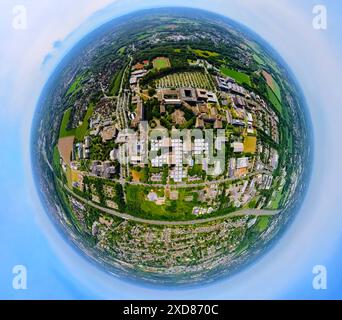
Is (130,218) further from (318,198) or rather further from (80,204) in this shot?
(318,198)

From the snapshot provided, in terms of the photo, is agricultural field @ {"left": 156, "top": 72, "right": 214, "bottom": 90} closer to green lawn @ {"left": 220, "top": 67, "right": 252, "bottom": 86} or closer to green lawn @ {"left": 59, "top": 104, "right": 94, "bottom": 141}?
green lawn @ {"left": 220, "top": 67, "right": 252, "bottom": 86}

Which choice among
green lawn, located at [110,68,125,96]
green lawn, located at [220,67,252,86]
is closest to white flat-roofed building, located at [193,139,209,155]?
green lawn, located at [220,67,252,86]

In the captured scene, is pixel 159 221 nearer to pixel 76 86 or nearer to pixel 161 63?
pixel 161 63

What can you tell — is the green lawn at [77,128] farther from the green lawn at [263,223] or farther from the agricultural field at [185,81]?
the green lawn at [263,223]

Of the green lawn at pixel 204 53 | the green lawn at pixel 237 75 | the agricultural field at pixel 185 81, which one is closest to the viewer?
the agricultural field at pixel 185 81

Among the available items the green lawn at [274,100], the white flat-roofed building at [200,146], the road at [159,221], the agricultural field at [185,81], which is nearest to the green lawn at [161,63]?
the agricultural field at [185,81]

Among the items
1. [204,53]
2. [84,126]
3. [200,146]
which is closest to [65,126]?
[84,126]
